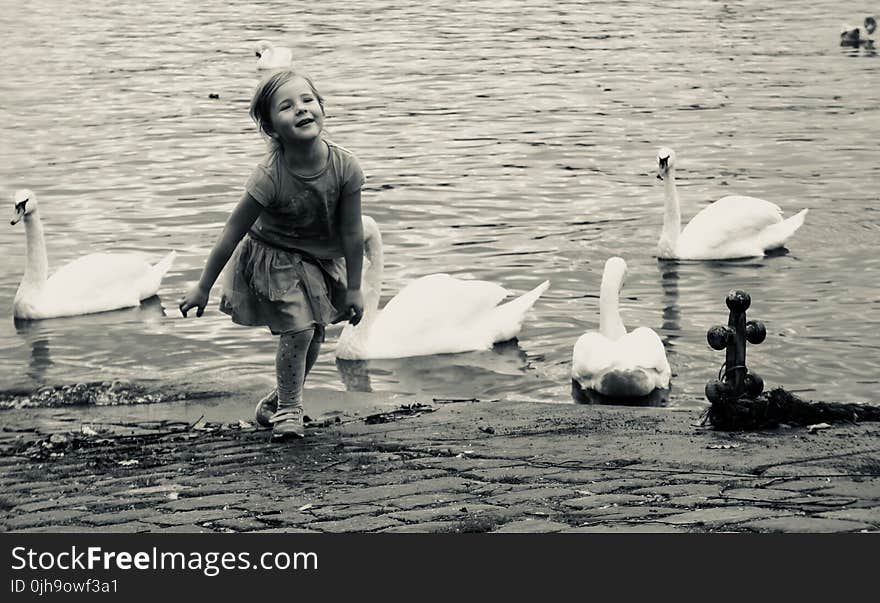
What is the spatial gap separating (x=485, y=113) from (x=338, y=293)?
14177mm

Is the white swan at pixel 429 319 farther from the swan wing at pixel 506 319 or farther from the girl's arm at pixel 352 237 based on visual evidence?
the girl's arm at pixel 352 237

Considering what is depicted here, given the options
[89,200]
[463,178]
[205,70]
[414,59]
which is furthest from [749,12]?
[89,200]

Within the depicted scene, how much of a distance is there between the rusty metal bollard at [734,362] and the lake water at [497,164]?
2.56m

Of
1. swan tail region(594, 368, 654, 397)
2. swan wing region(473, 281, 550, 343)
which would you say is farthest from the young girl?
swan wing region(473, 281, 550, 343)

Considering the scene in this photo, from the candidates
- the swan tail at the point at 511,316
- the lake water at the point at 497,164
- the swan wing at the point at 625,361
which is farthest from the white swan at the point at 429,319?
the swan wing at the point at 625,361

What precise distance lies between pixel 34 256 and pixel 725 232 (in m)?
5.79

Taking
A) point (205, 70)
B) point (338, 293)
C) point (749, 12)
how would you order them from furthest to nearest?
point (749, 12) < point (205, 70) < point (338, 293)

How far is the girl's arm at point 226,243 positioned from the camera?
6.18 m

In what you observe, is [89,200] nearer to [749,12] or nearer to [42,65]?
[42,65]

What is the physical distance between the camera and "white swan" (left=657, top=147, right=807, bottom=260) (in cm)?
1285

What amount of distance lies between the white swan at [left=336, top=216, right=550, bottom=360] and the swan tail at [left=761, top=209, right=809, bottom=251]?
3242 mm

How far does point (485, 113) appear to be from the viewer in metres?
20.5

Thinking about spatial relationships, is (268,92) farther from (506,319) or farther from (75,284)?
(75,284)

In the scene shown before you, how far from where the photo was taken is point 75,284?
11641mm
